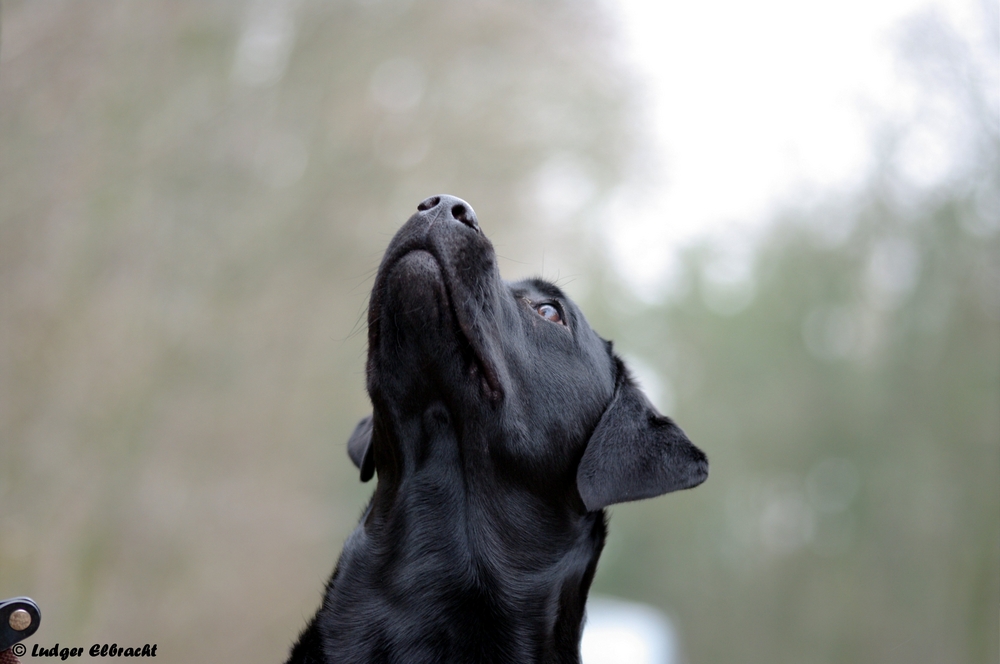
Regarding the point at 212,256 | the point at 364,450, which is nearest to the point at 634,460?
the point at 364,450

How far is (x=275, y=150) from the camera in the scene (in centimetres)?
621

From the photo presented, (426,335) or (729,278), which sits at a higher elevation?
(729,278)

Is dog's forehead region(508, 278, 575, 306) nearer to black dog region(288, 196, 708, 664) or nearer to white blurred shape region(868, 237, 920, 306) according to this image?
black dog region(288, 196, 708, 664)

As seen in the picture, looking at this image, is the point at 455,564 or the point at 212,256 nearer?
the point at 455,564

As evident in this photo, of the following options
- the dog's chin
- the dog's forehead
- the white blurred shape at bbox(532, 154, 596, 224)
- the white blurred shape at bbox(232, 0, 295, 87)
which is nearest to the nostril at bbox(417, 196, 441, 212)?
the dog's chin

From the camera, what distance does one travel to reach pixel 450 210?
1.96 m

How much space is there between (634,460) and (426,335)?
631 mm

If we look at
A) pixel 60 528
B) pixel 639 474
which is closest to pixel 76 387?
pixel 60 528

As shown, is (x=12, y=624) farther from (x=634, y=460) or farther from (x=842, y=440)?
(x=842, y=440)

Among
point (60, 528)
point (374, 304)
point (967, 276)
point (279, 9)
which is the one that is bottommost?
point (60, 528)

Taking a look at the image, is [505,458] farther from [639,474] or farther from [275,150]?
[275,150]

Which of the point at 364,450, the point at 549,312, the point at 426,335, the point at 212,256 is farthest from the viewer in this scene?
the point at 212,256

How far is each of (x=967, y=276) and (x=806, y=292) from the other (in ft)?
6.94

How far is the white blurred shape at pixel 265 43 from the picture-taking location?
585 centimetres
